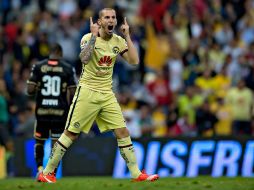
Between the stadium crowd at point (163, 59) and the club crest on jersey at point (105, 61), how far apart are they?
27.3 ft

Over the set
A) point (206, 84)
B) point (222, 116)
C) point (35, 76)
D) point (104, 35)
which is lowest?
point (222, 116)

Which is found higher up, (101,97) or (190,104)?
(101,97)

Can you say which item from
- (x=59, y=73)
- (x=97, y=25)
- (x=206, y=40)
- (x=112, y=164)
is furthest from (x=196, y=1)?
(x=97, y=25)

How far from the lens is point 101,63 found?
14586 mm

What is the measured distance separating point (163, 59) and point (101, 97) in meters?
13.0

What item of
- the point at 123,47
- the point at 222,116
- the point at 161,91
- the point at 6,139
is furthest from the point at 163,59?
the point at 123,47

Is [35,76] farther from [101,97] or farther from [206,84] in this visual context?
[206,84]

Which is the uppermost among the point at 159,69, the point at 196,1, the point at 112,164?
the point at 196,1

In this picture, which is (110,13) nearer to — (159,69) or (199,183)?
(199,183)

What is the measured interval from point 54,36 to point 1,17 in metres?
2.28

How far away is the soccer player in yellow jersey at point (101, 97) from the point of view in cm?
1455

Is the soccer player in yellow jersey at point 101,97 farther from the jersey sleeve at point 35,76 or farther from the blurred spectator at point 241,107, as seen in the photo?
the blurred spectator at point 241,107

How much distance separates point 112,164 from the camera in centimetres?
2281

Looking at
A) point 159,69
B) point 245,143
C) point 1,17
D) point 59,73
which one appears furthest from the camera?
point 1,17
